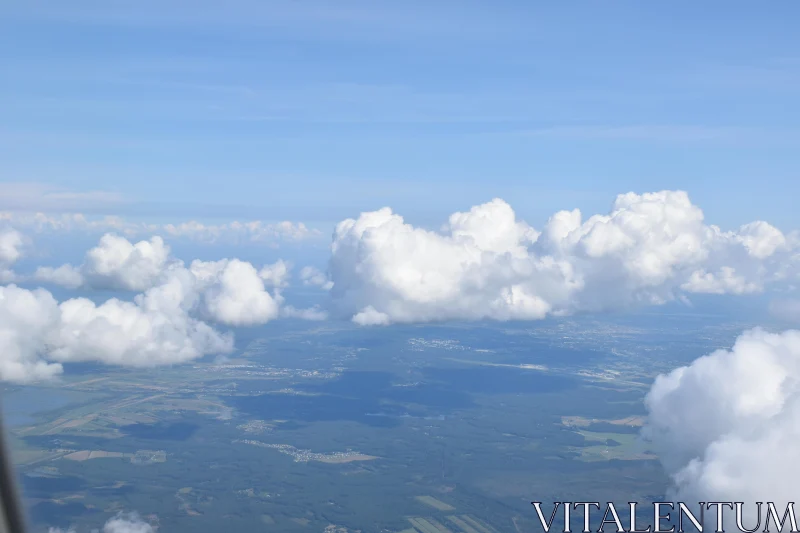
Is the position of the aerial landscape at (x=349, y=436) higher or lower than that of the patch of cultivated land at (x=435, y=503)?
higher

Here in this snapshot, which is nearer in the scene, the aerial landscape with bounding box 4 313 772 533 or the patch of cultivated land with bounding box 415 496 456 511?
the aerial landscape with bounding box 4 313 772 533

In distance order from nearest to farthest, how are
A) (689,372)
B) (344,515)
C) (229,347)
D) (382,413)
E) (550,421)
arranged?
(344,515)
(689,372)
(550,421)
(382,413)
(229,347)

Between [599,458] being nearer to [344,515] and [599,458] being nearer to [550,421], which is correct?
[550,421]

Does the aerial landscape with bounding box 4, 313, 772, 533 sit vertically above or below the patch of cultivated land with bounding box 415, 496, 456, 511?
above

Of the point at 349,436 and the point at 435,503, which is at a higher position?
the point at 349,436

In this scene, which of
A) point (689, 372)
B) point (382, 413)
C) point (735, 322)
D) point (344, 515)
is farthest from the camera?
point (735, 322)

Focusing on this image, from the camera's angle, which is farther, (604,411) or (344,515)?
(604,411)

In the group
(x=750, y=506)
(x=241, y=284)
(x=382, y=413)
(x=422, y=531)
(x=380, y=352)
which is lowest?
(x=422, y=531)

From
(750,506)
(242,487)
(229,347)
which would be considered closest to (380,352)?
(229,347)

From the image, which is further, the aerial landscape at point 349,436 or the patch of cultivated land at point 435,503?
the patch of cultivated land at point 435,503

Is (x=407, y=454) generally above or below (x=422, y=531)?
above

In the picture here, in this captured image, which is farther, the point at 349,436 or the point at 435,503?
the point at 349,436
